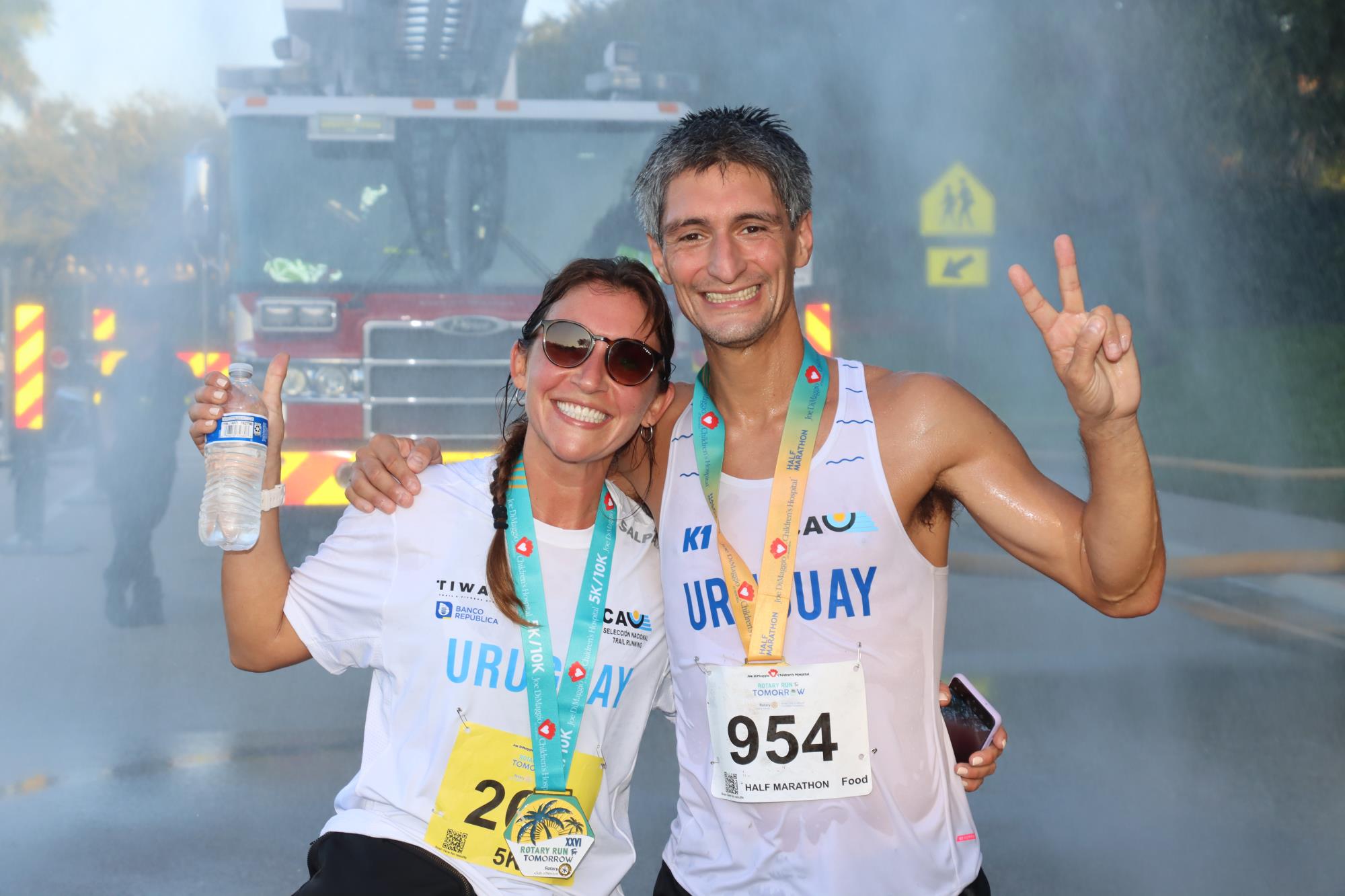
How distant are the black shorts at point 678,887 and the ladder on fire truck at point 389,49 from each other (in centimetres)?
667

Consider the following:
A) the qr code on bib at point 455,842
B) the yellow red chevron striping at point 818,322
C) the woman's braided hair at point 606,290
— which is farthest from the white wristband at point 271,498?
the yellow red chevron striping at point 818,322

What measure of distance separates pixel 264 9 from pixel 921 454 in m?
8.28

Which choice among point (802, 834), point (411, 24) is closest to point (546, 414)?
point (802, 834)

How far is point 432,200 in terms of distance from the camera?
8.27 metres

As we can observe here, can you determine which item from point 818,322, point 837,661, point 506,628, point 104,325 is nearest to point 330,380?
point 818,322

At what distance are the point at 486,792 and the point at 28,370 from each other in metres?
10.5

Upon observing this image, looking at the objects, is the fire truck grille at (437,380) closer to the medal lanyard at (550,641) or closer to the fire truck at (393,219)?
the fire truck at (393,219)

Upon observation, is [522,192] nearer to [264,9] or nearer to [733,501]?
[264,9]

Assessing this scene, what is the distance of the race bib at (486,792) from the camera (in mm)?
2492

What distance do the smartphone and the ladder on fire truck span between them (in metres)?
6.63

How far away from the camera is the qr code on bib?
8.13ft

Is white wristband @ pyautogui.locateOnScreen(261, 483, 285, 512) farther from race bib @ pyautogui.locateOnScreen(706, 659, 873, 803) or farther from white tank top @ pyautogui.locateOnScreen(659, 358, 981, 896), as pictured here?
race bib @ pyautogui.locateOnScreen(706, 659, 873, 803)

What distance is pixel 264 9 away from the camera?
31.6ft

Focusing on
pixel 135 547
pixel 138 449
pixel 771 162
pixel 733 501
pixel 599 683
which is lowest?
pixel 135 547
